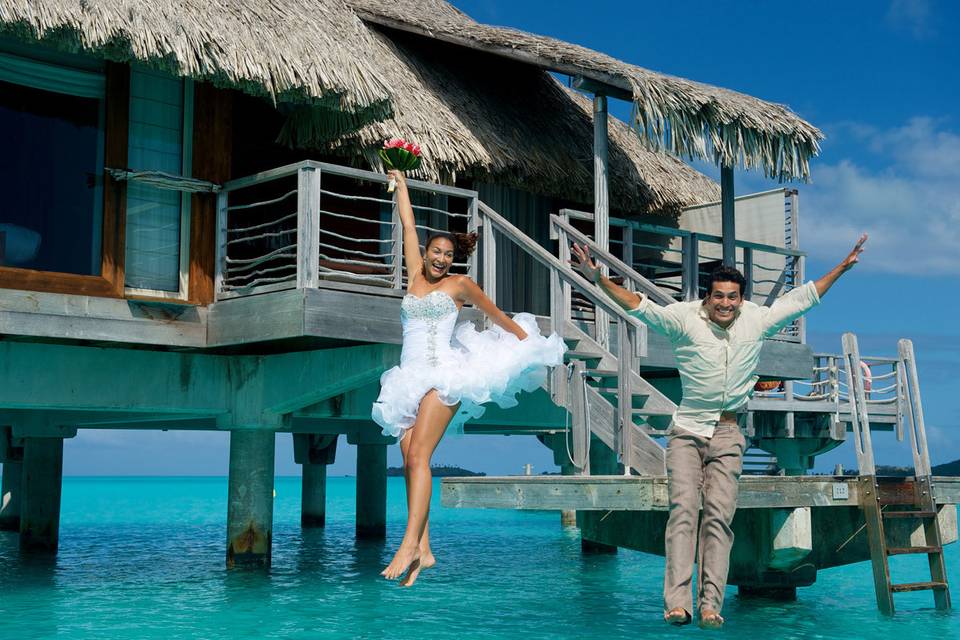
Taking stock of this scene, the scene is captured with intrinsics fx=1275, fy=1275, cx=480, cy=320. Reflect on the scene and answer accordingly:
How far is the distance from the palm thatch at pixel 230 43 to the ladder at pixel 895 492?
16.8 ft

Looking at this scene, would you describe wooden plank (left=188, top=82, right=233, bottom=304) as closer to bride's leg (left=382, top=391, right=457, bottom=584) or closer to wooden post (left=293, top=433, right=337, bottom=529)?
bride's leg (left=382, top=391, right=457, bottom=584)

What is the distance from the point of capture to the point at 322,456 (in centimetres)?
2403

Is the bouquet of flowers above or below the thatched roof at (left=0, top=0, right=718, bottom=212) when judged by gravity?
below

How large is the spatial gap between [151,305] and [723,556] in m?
6.63

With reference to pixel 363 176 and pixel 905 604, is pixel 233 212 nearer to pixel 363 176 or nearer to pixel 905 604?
pixel 363 176

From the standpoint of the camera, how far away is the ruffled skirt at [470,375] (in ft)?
21.1

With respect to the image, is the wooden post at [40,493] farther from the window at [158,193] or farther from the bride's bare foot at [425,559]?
the bride's bare foot at [425,559]

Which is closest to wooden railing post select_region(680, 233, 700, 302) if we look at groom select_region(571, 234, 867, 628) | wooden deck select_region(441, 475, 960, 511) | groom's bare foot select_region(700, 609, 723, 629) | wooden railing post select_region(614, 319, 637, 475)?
wooden railing post select_region(614, 319, 637, 475)

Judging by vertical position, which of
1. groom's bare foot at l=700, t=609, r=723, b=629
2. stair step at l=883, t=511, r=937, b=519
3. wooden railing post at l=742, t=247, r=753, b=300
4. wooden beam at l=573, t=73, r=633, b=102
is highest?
wooden beam at l=573, t=73, r=633, b=102

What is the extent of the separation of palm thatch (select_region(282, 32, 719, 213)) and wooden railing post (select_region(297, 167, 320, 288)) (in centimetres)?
151

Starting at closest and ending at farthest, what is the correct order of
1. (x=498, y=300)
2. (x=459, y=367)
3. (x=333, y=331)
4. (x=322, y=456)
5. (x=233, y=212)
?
(x=459, y=367)
(x=333, y=331)
(x=233, y=212)
(x=498, y=300)
(x=322, y=456)

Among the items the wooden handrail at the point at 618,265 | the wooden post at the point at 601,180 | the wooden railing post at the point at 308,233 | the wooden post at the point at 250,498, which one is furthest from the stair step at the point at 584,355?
→ the wooden post at the point at 250,498

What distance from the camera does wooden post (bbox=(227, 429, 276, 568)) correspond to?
13.5m

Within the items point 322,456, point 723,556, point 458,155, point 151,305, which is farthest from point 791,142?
point 322,456
